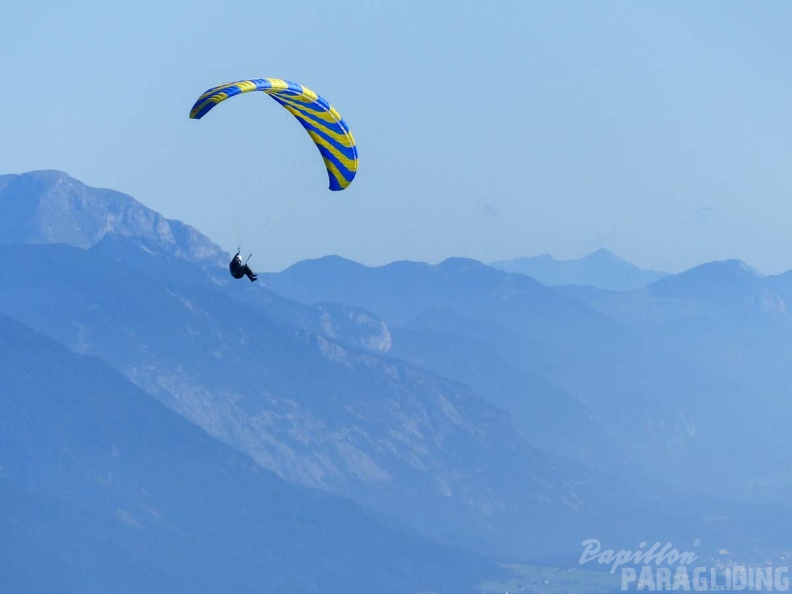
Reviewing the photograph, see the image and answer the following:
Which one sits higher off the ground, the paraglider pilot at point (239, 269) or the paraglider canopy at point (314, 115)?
the paraglider canopy at point (314, 115)

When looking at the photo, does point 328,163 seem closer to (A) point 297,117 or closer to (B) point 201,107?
(A) point 297,117

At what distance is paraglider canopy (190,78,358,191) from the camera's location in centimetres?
10806

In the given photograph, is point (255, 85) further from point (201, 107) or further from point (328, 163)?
point (328, 163)

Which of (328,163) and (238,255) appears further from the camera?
(328,163)

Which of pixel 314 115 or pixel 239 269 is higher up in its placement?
pixel 314 115

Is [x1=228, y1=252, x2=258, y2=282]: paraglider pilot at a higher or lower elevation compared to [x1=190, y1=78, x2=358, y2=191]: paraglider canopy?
lower

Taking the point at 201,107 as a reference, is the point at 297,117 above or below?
above

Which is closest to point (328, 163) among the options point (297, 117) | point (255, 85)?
point (297, 117)

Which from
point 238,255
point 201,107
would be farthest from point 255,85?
point 238,255

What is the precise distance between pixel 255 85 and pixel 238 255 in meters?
12.0

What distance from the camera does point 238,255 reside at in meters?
111

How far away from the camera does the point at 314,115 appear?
120 metres

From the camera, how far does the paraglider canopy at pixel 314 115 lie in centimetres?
10806

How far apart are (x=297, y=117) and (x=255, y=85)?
40.9 feet
